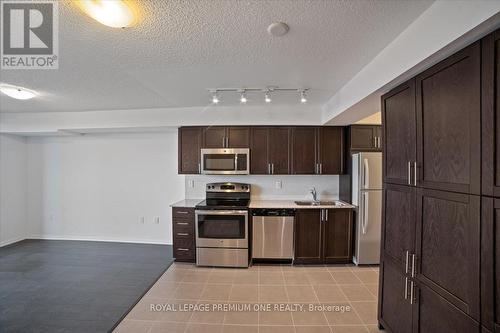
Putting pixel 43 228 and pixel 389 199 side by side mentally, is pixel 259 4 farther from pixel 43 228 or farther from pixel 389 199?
pixel 43 228

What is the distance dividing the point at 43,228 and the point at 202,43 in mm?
5420

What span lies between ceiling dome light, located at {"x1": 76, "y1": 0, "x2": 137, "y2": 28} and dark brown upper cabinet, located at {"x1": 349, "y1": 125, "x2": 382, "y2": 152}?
126 inches

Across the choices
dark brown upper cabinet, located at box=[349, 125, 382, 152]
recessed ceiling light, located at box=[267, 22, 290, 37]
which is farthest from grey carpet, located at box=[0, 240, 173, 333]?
dark brown upper cabinet, located at box=[349, 125, 382, 152]

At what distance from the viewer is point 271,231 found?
11.2ft

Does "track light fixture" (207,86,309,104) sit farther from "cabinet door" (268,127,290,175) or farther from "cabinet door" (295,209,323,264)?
"cabinet door" (295,209,323,264)

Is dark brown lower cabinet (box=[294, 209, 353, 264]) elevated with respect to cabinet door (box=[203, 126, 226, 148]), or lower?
lower

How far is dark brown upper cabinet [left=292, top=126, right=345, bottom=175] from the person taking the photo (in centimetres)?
370

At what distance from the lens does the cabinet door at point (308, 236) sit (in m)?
3.41

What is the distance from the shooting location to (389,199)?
6.47 feet

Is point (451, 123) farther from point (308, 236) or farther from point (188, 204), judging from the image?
point (188, 204)

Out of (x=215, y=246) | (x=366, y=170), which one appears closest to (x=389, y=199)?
(x=366, y=170)

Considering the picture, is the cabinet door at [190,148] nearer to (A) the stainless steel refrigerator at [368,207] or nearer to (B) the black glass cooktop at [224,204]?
(B) the black glass cooktop at [224,204]

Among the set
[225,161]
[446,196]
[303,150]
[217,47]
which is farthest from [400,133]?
[225,161]

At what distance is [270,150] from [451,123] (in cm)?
256
